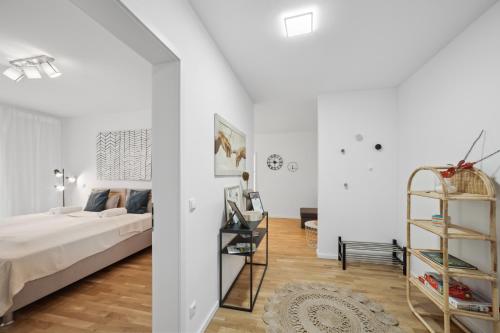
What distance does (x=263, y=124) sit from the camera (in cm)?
510

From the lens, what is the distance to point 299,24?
1.67 meters

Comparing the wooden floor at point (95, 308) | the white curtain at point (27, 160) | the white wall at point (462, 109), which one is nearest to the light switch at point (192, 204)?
the wooden floor at point (95, 308)

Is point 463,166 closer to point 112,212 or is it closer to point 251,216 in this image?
point 251,216

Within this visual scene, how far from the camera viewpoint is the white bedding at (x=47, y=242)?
1.77m

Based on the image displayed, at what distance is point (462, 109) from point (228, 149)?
216 cm

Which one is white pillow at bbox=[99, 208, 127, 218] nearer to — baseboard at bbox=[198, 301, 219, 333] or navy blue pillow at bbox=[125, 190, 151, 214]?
navy blue pillow at bbox=[125, 190, 151, 214]

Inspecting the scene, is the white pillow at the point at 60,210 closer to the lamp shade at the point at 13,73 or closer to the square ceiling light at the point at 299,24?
the lamp shade at the point at 13,73

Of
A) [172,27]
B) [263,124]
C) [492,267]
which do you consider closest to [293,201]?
[263,124]

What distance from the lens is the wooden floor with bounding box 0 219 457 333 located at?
1729 millimetres

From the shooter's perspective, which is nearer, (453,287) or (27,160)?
(453,287)

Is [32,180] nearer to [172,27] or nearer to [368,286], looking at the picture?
[172,27]

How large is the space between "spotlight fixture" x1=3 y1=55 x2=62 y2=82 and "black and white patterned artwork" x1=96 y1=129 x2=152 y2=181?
181 centimetres

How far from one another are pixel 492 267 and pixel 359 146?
1913 millimetres

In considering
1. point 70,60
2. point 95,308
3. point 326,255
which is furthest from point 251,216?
point 70,60
